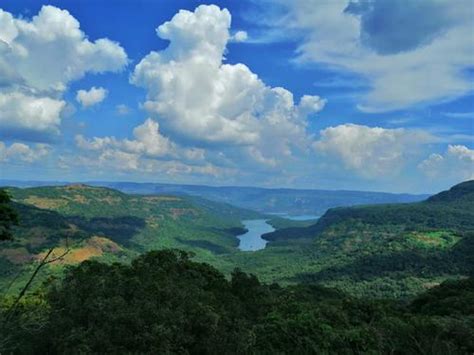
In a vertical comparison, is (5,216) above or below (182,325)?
above

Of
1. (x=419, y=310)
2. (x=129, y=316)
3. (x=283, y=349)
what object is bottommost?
(x=419, y=310)

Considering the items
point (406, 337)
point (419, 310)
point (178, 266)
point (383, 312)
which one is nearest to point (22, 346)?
point (178, 266)

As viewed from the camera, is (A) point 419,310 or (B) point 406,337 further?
(A) point 419,310

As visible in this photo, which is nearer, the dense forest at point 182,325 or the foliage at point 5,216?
the dense forest at point 182,325

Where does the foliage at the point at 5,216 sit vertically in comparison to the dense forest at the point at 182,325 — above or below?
above

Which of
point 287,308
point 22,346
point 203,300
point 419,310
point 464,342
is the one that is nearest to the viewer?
point 22,346

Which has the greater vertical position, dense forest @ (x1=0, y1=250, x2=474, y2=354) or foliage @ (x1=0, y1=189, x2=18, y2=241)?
foliage @ (x1=0, y1=189, x2=18, y2=241)

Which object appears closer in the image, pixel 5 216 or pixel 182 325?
pixel 182 325

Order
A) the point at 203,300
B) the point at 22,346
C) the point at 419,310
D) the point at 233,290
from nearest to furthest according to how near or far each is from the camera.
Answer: the point at 22,346, the point at 203,300, the point at 233,290, the point at 419,310

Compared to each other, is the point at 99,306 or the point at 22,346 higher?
the point at 99,306

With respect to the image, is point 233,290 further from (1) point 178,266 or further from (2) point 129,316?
(2) point 129,316

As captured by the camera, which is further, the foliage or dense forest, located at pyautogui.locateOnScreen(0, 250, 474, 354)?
the foliage
